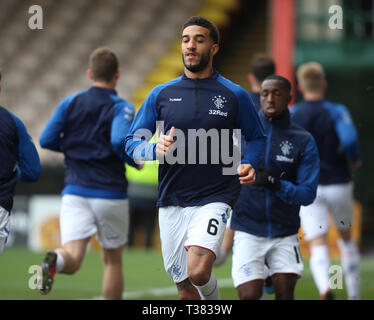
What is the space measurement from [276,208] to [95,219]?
1.79 metres

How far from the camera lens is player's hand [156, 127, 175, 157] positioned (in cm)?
480

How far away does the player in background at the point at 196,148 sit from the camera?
5.15 m

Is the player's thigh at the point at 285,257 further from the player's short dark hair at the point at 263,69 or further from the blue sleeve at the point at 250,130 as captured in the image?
the player's short dark hair at the point at 263,69

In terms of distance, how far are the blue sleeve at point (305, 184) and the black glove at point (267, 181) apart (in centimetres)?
6

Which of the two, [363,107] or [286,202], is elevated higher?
[363,107]

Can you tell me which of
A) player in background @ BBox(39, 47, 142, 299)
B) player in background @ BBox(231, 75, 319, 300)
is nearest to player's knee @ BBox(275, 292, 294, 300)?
player in background @ BBox(231, 75, 319, 300)

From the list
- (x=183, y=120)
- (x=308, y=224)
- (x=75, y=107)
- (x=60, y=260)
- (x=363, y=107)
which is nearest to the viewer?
(x=183, y=120)

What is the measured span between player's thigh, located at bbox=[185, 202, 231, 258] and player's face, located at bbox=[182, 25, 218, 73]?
94 centimetres

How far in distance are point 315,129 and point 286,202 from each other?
8.24 ft

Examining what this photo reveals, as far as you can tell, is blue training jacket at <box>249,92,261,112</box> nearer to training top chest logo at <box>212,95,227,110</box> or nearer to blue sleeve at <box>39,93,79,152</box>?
blue sleeve at <box>39,93,79,152</box>

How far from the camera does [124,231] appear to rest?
22.7 feet

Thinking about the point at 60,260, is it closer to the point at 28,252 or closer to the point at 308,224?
the point at 308,224

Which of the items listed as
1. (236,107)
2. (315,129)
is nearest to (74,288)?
(315,129)

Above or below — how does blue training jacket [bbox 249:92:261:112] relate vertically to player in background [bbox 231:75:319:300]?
above
